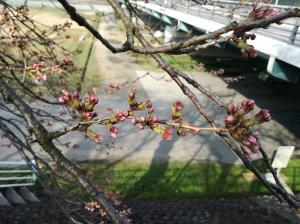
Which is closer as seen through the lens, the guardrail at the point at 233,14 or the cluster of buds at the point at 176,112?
the cluster of buds at the point at 176,112

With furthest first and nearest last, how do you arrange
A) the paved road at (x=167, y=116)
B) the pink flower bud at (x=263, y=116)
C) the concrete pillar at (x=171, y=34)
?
the concrete pillar at (x=171, y=34)
the paved road at (x=167, y=116)
the pink flower bud at (x=263, y=116)

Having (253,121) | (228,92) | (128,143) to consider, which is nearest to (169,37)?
(228,92)

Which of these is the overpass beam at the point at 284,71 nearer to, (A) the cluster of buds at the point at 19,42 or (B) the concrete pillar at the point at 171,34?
(A) the cluster of buds at the point at 19,42

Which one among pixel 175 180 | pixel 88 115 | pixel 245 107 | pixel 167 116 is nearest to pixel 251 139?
pixel 245 107

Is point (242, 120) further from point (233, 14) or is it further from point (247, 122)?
point (233, 14)

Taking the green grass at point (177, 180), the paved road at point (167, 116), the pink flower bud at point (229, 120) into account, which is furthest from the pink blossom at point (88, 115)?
the green grass at point (177, 180)

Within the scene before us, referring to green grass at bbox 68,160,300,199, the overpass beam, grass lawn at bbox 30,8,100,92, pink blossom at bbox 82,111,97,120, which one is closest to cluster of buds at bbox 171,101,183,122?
pink blossom at bbox 82,111,97,120

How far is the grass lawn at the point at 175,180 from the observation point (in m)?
10.1

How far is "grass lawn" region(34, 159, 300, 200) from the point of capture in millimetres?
10141

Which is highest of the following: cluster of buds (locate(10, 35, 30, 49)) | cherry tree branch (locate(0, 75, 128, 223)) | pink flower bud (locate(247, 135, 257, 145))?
pink flower bud (locate(247, 135, 257, 145))

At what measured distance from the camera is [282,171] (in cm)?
1206

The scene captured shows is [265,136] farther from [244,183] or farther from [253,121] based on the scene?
[253,121]

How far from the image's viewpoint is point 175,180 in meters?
10.8

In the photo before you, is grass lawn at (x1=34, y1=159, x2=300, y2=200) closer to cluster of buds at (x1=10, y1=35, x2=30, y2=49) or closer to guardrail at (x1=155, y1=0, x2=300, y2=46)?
guardrail at (x1=155, y1=0, x2=300, y2=46)
